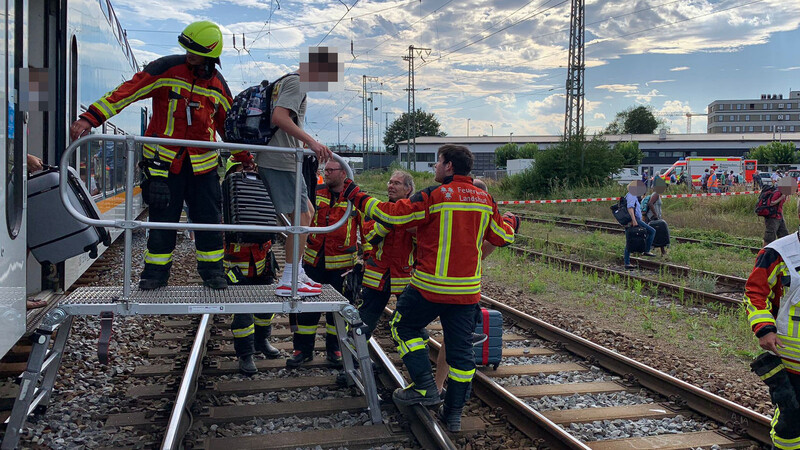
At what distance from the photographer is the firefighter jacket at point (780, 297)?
13.0ft

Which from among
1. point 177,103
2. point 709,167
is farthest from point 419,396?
point 709,167

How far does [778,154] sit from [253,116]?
2500 inches

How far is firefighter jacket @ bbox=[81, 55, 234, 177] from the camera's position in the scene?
15.7 ft

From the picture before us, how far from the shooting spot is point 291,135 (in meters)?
4.78

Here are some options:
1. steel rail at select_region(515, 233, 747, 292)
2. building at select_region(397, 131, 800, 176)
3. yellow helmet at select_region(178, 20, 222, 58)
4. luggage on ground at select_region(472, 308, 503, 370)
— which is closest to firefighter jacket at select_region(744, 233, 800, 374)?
luggage on ground at select_region(472, 308, 503, 370)

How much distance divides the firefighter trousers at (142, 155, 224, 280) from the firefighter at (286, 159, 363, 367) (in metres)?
1.01

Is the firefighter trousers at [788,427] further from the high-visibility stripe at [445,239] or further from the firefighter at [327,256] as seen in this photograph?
the firefighter at [327,256]

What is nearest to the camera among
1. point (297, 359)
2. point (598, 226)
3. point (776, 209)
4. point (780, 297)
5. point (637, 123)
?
point (780, 297)

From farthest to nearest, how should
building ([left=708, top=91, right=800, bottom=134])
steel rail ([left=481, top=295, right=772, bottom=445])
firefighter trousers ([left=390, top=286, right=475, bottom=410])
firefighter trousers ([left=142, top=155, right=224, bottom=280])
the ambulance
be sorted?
building ([left=708, top=91, right=800, bottom=134])
the ambulance
steel rail ([left=481, top=295, right=772, bottom=445])
firefighter trousers ([left=142, top=155, right=224, bottom=280])
firefighter trousers ([left=390, top=286, right=475, bottom=410])

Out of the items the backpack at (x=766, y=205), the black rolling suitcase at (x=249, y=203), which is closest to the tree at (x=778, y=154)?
the backpack at (x=766, y=205)

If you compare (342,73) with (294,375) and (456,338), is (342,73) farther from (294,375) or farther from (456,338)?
(294,375)

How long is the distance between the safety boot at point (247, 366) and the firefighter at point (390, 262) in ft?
3.61

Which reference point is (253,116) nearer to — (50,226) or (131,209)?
(131,209)

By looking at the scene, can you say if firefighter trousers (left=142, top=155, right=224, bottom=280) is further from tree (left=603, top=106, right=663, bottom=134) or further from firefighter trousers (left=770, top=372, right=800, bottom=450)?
tree (left=603, top=106, right=663, bottom=134)
